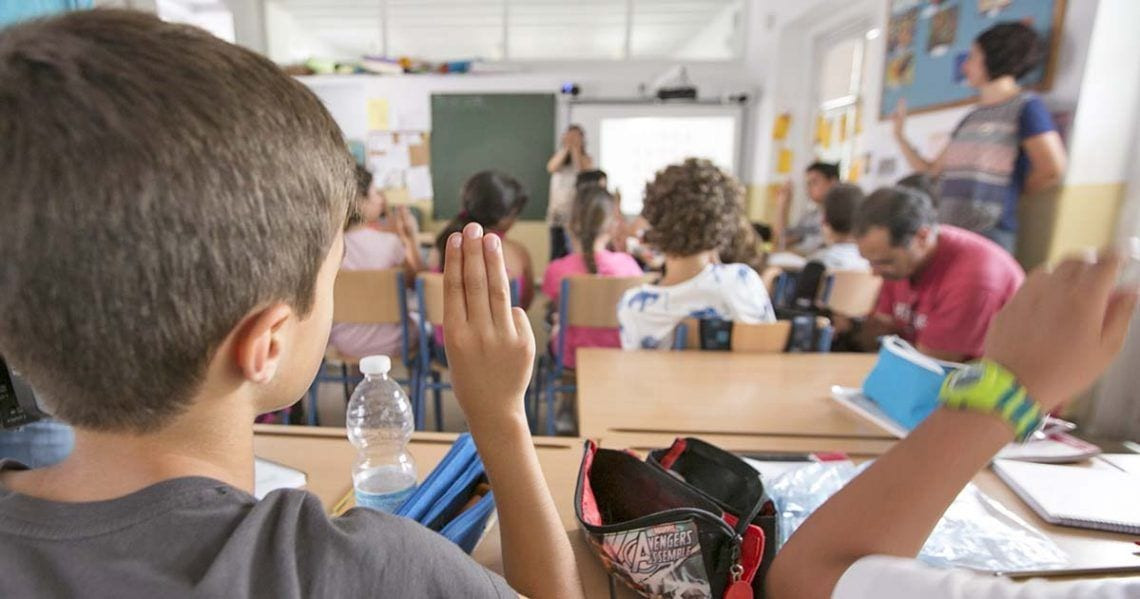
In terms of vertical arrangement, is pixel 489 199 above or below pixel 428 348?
above

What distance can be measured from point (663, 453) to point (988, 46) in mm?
2539

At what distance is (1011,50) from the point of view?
242 centimetres

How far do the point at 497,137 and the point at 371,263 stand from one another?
3199 mm

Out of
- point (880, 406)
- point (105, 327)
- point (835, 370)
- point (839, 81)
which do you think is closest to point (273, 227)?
point (105, 327)

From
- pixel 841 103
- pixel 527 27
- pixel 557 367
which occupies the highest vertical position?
pixel 527 27

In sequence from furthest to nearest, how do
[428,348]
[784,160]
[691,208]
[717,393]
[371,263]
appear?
[784,160] → [371,263] → [428,348] → [691,208] → [717,393]

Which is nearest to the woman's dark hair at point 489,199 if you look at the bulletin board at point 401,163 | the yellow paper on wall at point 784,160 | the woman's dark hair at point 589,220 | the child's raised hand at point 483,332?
the woman's dark hair at point 589,220

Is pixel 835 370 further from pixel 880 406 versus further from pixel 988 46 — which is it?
pixel 988 46

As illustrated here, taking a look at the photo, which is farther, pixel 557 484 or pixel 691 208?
pixel 691 208

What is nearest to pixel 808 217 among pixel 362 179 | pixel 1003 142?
pixel 1003 142

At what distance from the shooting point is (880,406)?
1.26m

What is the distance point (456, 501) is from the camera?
78 cm

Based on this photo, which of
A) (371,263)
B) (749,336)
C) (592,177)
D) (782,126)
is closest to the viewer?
(749,336)

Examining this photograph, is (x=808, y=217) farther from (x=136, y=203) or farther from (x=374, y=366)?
(x=136, y=203)
